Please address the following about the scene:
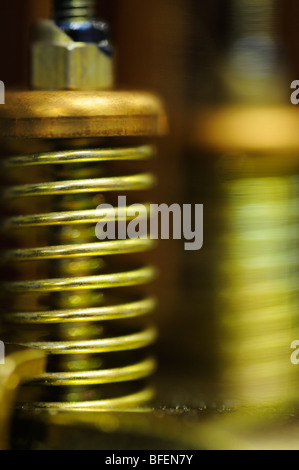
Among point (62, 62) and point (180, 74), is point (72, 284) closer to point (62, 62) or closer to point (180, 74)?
point (62, 62)

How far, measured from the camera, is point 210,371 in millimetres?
636

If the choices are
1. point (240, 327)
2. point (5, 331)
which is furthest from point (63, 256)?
point (240, 327)

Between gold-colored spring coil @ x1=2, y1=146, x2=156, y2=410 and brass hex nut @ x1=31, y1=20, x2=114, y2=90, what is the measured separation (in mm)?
53

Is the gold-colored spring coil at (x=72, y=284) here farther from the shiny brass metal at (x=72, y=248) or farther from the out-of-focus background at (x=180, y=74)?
the out-of-focus background at (x=180, y=74)

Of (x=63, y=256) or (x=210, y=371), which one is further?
(x=210, y=371)

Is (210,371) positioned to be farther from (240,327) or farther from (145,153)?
(145,153)

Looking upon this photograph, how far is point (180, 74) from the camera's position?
0.81 m

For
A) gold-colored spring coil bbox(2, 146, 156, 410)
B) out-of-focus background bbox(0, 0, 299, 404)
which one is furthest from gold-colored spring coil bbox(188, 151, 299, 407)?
gold-colored spring coil bbox(2, 146, 156, 410)

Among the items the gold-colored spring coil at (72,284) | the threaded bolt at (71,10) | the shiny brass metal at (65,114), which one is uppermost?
the threaded bolt at (71,10)

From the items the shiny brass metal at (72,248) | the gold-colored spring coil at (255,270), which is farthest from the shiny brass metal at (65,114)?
the gold-colored spring coil at (255,270)

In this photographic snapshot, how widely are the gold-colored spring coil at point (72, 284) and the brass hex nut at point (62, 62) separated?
53 mm

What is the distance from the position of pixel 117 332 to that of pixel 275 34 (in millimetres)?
334

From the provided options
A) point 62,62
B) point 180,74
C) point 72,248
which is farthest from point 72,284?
point 180,74

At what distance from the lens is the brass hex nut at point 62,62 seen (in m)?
0.48
